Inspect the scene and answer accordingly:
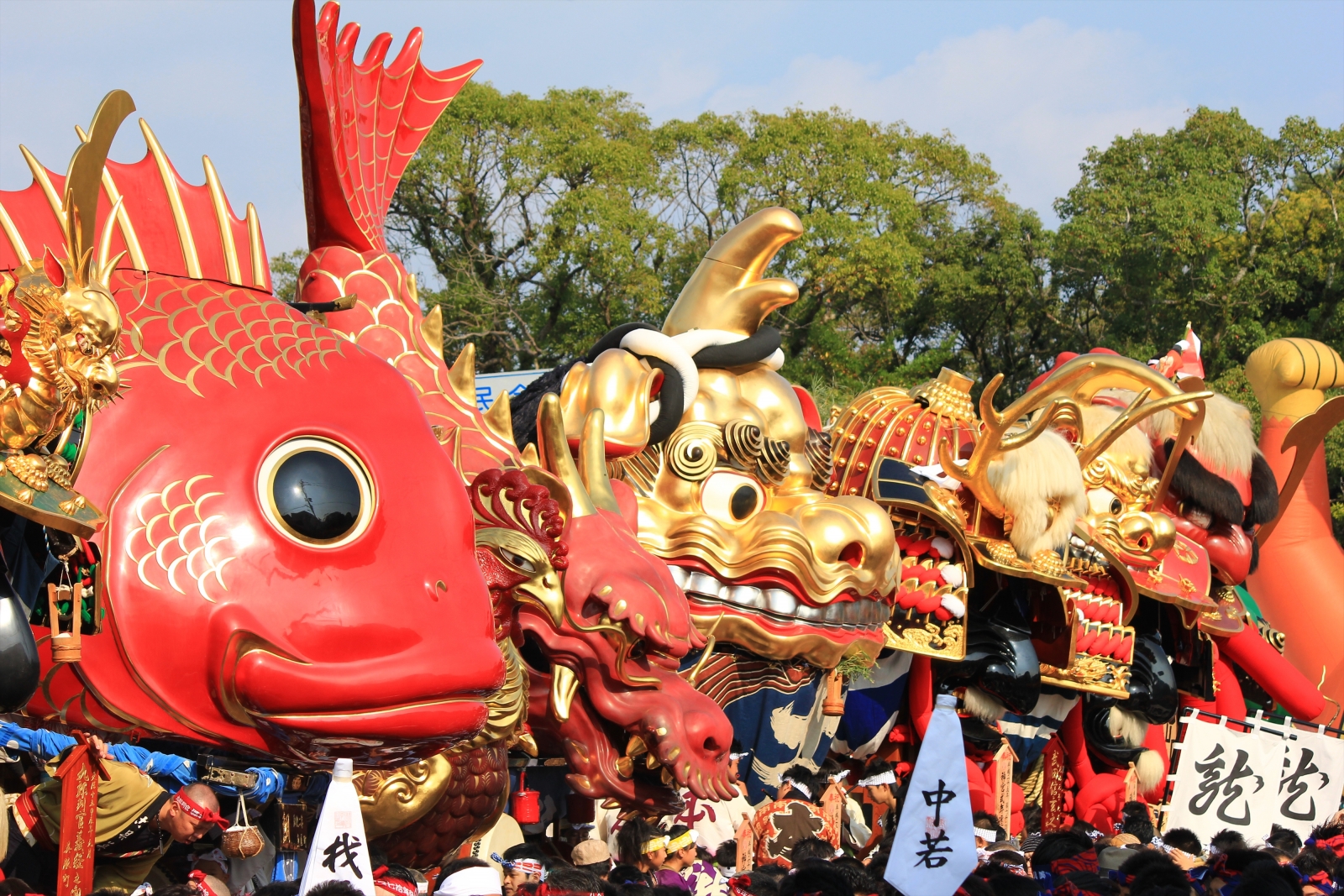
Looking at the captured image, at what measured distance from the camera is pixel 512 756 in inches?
185

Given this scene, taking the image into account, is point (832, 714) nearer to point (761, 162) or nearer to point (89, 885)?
point (89, 885)

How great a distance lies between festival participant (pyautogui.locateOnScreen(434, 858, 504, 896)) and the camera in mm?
2875

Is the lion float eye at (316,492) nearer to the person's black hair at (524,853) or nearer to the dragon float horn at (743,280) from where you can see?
the person's black hair at (524,853)

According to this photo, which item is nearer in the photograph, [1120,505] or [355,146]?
[355,146]

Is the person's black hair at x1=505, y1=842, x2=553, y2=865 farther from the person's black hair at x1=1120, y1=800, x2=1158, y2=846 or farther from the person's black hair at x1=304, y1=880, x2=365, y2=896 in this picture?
the person's black hair at x1=1120, y1=800, x2=1158, y2=846

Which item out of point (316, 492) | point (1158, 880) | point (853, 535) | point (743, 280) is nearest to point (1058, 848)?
point (1158, 880)

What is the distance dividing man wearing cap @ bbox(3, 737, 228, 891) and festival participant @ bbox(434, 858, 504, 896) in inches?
31.5

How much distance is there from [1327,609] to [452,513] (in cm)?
743

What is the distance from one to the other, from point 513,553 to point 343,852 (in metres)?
1.45

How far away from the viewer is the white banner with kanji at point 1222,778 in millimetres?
4789

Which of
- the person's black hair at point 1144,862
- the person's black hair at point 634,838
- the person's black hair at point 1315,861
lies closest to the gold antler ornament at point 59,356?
the person's black hair at point 634,838

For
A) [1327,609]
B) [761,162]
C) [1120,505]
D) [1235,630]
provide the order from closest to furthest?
[1120,505], [1235,630], [1327,609], [761,162]

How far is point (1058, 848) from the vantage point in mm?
4441

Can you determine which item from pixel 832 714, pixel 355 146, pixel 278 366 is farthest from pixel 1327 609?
pixel 278 366
